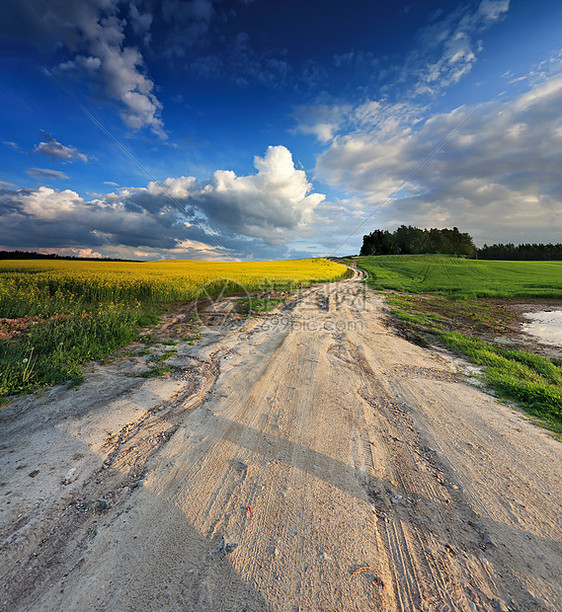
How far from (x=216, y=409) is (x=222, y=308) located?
6.83 meters

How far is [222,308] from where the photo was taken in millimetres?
10203

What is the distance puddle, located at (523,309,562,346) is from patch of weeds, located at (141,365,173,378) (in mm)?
10338

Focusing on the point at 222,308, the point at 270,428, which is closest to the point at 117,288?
the point at 222,308

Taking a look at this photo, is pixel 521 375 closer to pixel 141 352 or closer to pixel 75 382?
pixel 141 352

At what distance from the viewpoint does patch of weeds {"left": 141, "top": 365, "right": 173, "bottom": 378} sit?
15.2 feet

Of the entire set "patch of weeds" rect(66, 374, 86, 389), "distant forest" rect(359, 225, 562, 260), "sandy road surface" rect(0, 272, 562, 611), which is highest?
"distant forest" rect(359, 225, 562, 260)

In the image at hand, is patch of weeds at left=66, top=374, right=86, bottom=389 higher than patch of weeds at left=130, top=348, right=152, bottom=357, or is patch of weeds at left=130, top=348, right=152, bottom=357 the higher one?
patch of weeds at left=66, top=374, right=86, bottom=389

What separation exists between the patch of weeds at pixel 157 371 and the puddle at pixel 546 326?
33.9 feet

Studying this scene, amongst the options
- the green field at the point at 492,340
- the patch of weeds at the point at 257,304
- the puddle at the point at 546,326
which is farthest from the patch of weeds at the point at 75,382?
the puddle at the point at 546,326

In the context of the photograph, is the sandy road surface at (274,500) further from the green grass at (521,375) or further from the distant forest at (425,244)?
the distant forest at (425,244)

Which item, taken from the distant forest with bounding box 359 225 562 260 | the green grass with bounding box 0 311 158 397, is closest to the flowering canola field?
the green grass with bounding box 0 311 158 397

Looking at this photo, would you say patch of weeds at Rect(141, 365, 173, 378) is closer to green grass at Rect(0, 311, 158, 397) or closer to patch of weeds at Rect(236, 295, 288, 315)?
green grass at Rect(0, 311, 158, 397)

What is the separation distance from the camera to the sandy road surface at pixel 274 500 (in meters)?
1.70

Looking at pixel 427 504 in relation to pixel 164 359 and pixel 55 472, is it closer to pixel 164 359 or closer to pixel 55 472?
pixel 55 472
